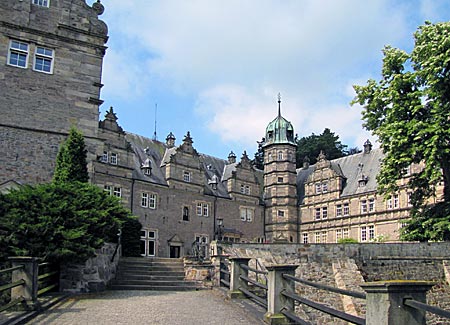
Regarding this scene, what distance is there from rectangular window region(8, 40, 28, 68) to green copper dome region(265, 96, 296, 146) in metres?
28.4

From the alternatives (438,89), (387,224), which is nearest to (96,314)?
(438,89)

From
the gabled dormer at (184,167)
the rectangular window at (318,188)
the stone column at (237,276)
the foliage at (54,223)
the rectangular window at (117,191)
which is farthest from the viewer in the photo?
the rectangular window at (318,188)

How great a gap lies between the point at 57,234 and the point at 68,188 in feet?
5.32

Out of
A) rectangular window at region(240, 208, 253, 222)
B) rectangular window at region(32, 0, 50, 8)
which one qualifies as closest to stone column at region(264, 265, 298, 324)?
rectangular window at region(32, 0, 50, 8)

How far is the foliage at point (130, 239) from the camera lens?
2694 cm

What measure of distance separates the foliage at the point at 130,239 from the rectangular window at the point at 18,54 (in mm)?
12159

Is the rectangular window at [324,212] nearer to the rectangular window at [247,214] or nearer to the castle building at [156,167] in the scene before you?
the castle building at [156,167]

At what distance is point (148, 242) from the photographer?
32562mm

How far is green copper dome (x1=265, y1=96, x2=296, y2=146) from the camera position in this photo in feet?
141

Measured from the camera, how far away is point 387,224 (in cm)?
3603

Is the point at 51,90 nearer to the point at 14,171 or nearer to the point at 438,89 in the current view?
the point at 14,171

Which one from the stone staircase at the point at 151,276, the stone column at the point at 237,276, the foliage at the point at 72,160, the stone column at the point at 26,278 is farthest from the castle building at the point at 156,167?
the stone column at the point at 237,276

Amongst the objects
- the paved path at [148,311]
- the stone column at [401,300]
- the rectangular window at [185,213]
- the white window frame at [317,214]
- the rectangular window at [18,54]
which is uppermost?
the rectangular window at [18,54]

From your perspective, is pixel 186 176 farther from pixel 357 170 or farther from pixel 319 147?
pixel 319 147
